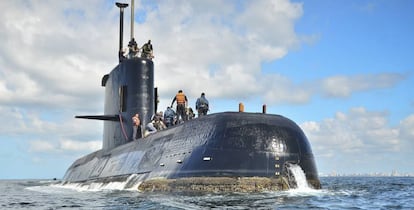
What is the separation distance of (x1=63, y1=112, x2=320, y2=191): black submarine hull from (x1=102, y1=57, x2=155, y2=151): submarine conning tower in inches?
239

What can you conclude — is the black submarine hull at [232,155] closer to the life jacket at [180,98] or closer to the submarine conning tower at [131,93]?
the life jacket at [180,98]

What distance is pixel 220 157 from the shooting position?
52.1ft

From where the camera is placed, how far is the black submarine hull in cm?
1548

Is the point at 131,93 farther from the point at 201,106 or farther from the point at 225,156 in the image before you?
the point at 225,156

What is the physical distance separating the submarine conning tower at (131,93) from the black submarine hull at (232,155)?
19.9ft

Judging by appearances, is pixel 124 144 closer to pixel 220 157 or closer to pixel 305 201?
pixel 220 157

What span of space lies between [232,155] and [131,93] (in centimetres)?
995

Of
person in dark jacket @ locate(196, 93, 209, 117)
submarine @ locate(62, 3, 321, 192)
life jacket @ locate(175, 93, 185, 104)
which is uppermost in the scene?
life jacket @ locate(175, 93, 185, 104)

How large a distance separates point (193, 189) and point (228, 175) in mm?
1142

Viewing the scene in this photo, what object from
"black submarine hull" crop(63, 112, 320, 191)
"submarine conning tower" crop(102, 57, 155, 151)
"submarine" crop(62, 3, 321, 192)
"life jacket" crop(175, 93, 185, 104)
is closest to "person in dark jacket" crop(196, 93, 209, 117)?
"life jacket" crop(175, 93, 185, 104)

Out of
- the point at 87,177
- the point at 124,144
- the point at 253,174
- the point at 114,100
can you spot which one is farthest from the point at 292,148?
the point at 87,177

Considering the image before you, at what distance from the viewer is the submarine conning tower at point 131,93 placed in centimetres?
2442

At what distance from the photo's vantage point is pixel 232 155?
15.9 metres

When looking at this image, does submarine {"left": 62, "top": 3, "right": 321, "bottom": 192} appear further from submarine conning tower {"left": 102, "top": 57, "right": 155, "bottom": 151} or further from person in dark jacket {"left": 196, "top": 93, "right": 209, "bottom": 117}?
submarine conning tower {"left": 102, "top": 57, "right": 155, "bottom": 151}
